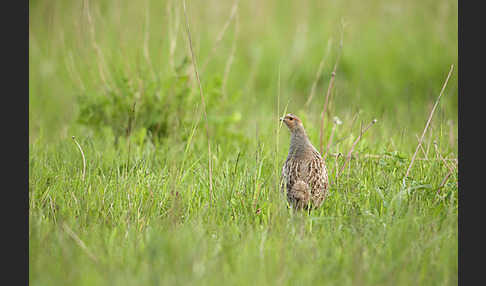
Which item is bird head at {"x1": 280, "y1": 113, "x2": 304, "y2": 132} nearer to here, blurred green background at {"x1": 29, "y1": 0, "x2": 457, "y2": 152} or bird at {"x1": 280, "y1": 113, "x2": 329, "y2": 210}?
bird at {"x1": 280, "y1": 113, "x2": 329, "y2": 210}

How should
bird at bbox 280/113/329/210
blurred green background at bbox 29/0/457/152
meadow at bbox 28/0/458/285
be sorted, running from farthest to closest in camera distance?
blurred green background at bbox 29/0/457/152
bird at bbox 280/113/329/210
meadow at bbox 28/0/458/285

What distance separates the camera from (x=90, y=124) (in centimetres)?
608

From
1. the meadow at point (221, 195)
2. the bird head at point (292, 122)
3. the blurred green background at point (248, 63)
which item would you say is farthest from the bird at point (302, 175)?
the blurred green background at point (248, 63)

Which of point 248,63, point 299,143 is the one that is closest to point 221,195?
point 299,143

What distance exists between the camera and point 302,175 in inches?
161

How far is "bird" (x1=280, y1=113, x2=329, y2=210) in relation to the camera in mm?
4004

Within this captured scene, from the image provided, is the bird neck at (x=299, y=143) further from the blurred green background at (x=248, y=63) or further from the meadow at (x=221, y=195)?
the blurred green background at (x=248, y=63)

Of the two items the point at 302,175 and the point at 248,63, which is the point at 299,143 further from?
the point at 248,63

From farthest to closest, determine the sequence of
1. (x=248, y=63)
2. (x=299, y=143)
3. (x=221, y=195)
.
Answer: (x=248, y=63) → (x=299, y=143) → (x=221, y=195)

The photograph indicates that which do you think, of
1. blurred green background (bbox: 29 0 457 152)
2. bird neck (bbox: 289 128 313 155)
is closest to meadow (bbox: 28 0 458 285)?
blurred green background (bbox: 29 0 457 152)

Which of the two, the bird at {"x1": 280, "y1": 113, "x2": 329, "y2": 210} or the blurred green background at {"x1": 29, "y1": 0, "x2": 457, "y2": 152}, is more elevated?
the blurred green background at {"x1": 29, "y1": 0, "x2": 457, "y2": 152}

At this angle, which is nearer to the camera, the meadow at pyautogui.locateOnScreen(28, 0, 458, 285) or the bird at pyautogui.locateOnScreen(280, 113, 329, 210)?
the meadow at pyautogui.locateOnScreen(28, 0, 458, 285)

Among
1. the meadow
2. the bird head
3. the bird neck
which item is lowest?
the meadow

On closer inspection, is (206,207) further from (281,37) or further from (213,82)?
(281,37)
